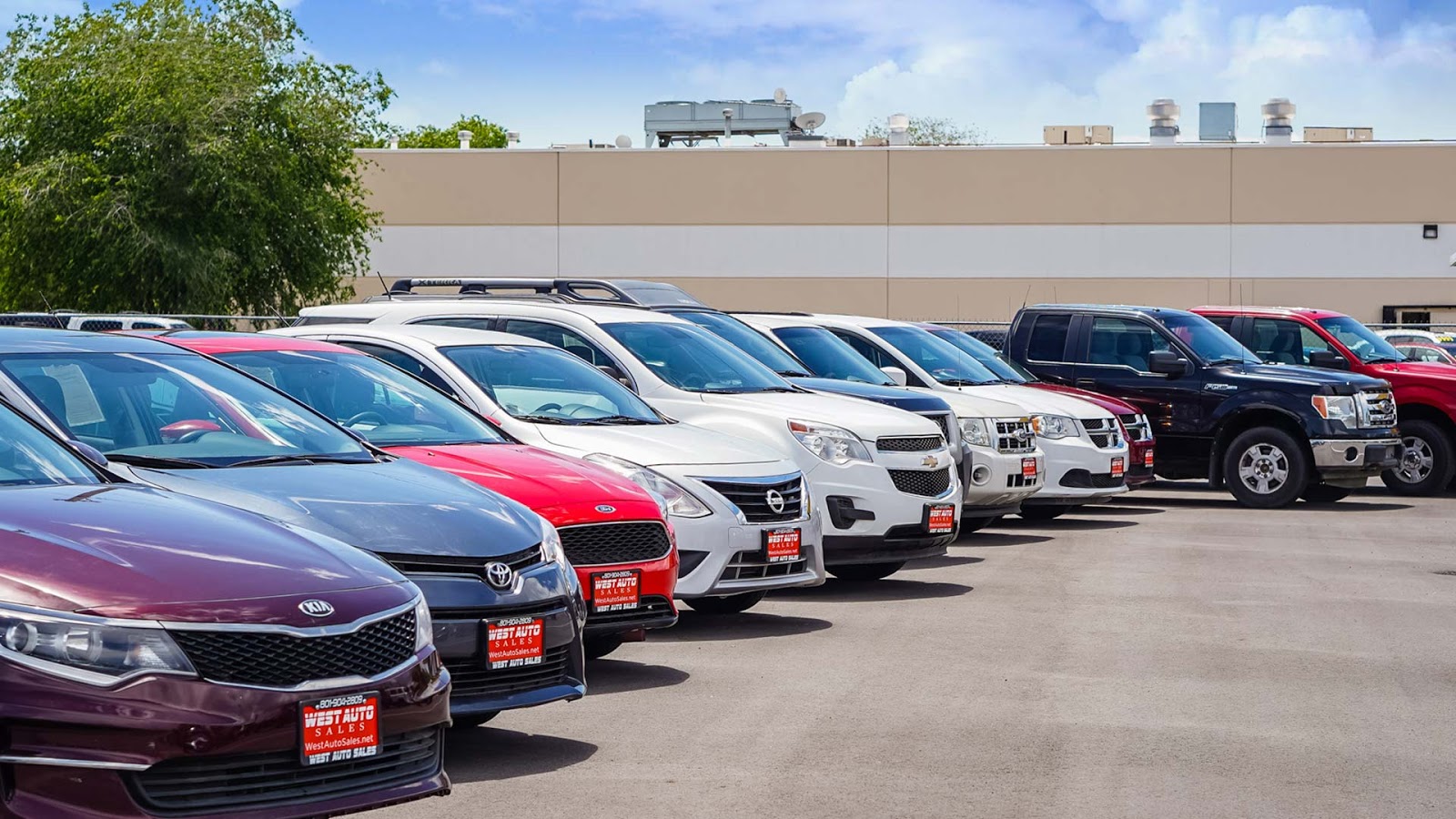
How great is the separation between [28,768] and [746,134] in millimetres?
57629

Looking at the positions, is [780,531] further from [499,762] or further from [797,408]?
[499,762]

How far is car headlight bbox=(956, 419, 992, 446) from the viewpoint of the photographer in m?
15.4

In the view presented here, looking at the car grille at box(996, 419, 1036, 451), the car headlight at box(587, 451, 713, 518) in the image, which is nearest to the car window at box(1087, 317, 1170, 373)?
the car grille at box(996, 419, 1036, 451)

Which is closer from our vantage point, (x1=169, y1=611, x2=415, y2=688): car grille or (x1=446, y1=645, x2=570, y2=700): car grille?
(x1=169, y1=611, x2=415, y2=688): car grille

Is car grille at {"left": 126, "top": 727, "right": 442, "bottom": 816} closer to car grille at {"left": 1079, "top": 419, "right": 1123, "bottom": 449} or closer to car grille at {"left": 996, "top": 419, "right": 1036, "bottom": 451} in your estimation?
car grille at {"left": 996, "top": 419, "right": 1036, "bottom": 451}

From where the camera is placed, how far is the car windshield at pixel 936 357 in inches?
686

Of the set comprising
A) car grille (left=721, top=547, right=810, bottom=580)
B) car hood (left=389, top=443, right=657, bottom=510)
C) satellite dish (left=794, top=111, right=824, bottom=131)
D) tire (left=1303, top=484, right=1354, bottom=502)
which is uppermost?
satellite dish (left=794, top=111, right=824, bottom=131)

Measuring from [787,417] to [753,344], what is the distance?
3.34 m

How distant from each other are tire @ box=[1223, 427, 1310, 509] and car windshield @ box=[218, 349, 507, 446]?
12.6 metres

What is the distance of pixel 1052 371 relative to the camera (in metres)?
20.1

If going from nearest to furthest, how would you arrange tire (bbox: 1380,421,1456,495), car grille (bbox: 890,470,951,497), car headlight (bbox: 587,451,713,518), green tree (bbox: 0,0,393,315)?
car headlight (bbox: 587,451,713,518), car grille (bbox: 890,470,951,497), tire (bbox: 1380,421,1456,495), green tree (bbox: 0,0,393,315)

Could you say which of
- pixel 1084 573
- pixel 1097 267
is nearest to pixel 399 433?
pixel 1084 573

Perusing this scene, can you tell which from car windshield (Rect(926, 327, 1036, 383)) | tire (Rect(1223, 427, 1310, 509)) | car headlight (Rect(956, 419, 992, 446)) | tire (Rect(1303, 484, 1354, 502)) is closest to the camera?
car headlight (Rect(956, 419, 992, 446))

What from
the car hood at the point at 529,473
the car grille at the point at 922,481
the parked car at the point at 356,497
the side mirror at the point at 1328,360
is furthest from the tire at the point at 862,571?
the side mirror at the point at 1328,360
